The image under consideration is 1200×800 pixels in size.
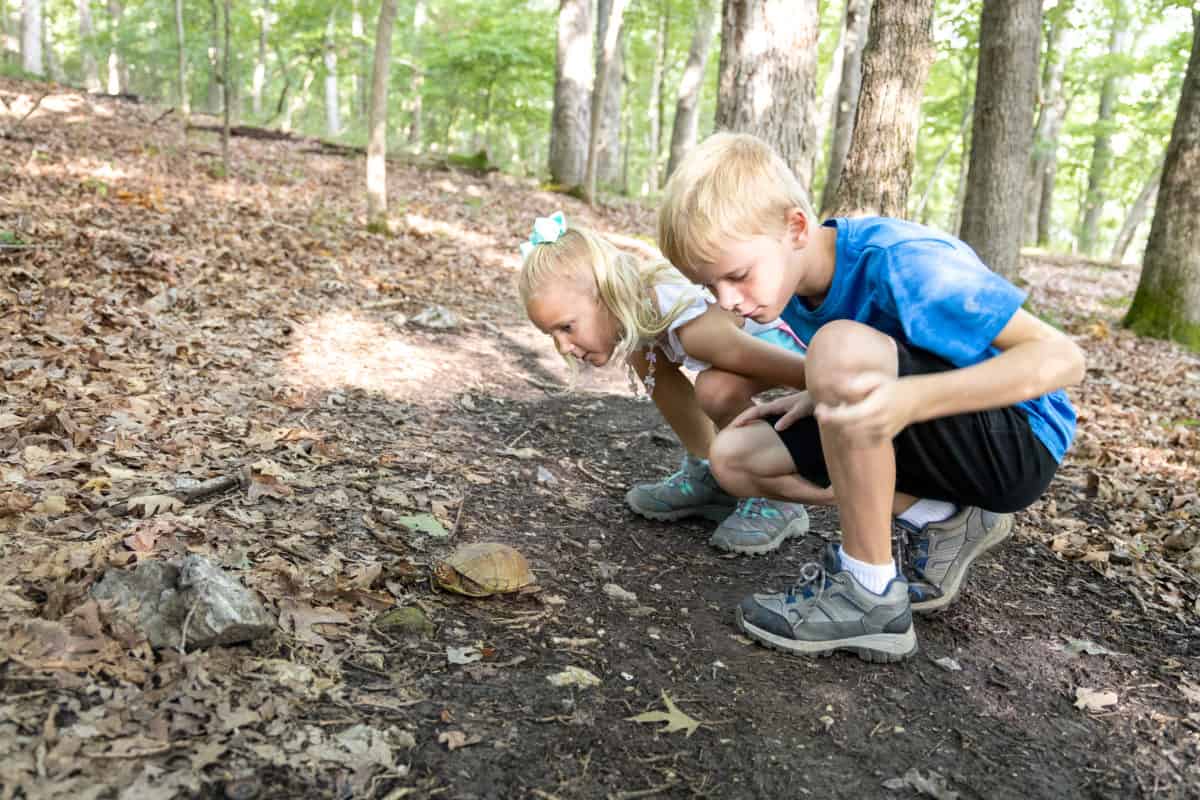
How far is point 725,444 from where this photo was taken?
2562 mm

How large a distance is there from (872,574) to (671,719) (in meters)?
0.73

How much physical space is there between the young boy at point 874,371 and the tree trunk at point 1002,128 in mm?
5636

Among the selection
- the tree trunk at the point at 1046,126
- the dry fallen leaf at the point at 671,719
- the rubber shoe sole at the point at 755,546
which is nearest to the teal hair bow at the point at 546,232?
the rubber shoe sole at the point at 755,546

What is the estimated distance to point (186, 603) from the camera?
1.79 meters

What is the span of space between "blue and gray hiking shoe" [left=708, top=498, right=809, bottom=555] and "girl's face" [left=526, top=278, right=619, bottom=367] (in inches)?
29.9

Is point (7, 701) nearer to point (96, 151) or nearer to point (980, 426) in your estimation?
point (980, 426)

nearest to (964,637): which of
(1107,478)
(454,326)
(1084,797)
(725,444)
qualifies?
(1084,797)

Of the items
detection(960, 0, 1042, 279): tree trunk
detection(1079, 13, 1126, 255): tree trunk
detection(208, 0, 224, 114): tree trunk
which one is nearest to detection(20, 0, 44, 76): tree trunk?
detection(208, 0, 224, 114): tree trunk

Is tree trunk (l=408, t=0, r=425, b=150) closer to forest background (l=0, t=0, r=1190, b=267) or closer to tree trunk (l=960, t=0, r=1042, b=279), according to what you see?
forest background (l=0, t=0, r=1190, b=267)

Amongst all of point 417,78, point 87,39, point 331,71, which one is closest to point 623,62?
point 417,78

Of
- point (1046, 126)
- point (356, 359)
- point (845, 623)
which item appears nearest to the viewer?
point (845, 623)

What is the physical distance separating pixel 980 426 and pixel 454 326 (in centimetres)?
380

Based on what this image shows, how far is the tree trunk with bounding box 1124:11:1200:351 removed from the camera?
6.70m

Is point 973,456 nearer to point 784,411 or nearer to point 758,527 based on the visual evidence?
point 784,411
